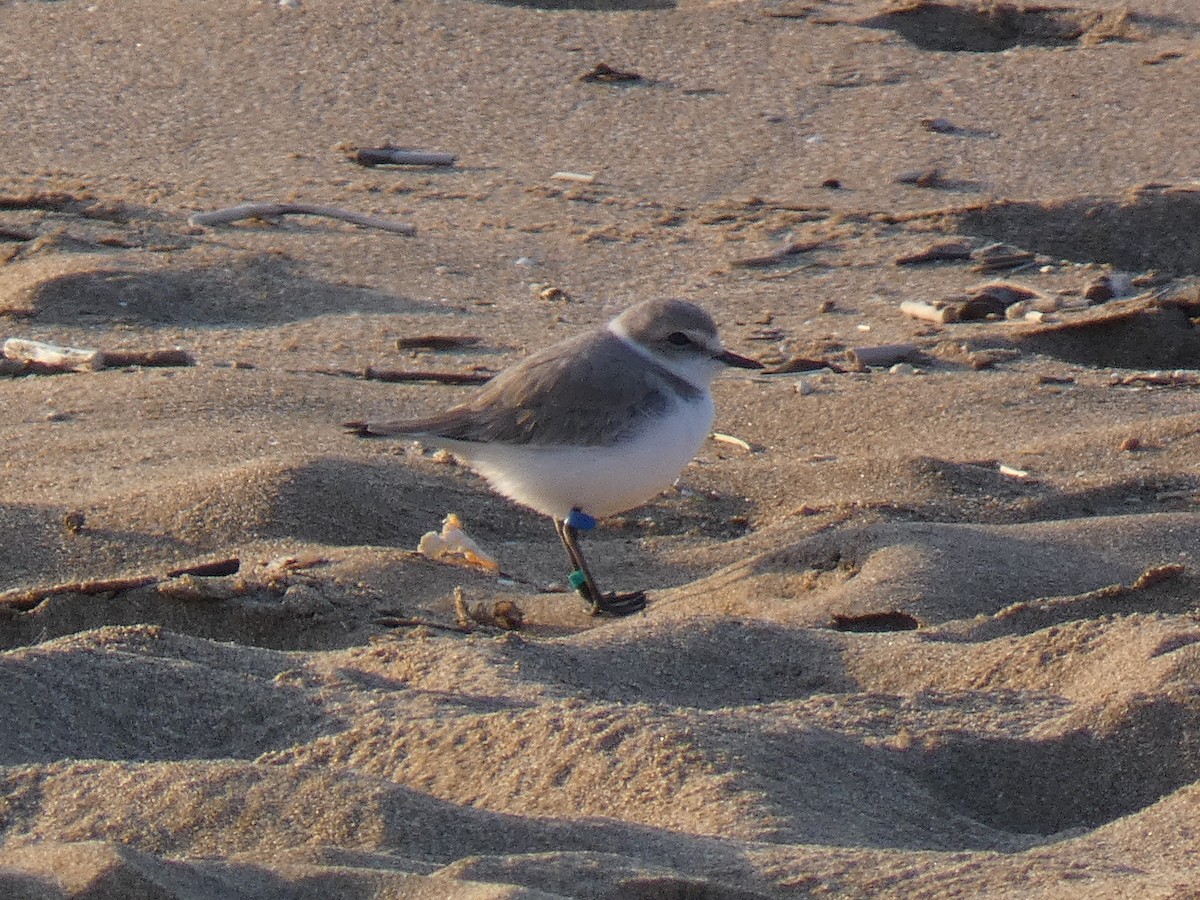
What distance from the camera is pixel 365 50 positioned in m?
8.51

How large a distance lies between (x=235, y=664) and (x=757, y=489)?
1913 mm

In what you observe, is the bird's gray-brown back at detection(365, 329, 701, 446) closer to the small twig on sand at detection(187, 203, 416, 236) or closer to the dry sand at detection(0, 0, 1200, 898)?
the dry sand at detection(0, 0, 1200, 898)

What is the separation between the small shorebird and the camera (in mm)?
4242

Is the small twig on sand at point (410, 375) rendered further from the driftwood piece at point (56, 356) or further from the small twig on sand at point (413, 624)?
the small twig on sand at point (413, 624)

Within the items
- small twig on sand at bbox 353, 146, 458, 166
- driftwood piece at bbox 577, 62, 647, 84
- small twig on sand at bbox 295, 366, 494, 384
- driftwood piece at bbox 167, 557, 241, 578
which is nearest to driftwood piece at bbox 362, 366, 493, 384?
small twig on sand at bbox 295, 366, 494, 384

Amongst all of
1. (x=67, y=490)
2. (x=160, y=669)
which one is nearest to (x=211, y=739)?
(x=160, y=669)

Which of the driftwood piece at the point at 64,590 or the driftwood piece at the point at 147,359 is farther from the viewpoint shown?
the driftwood piece at the point at 147,359

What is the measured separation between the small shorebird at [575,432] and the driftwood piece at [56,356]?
1379 millimetres

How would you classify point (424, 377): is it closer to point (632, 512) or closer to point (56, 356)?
point (632, 512)

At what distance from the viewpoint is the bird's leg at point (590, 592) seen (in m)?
3.93

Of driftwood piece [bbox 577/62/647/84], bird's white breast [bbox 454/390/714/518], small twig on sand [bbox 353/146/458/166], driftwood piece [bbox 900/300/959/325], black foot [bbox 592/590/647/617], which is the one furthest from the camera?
driftwood piece [bbox 577/62/647/84]

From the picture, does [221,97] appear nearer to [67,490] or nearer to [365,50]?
[365,50]

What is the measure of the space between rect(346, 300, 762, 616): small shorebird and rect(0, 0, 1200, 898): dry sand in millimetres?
209

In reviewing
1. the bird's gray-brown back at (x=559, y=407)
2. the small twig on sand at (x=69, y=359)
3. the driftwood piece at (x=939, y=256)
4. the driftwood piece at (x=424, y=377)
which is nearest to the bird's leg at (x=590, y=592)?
the bird's gray-brown back at (x=559, y=407)
